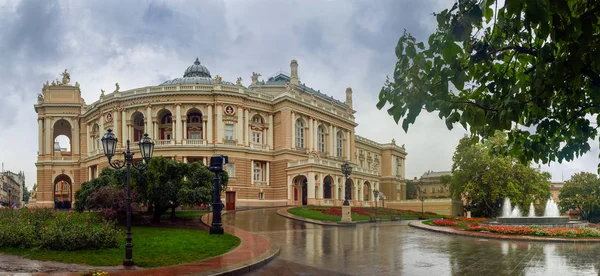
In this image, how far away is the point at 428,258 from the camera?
15.1 m

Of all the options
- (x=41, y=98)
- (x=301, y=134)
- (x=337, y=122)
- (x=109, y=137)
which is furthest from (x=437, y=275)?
(x=41, y=98)

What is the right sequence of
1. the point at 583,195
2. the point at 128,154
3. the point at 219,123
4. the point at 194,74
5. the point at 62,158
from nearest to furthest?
the point at 128,154, the point at 219,123, the point at 583,195, the point at 62,158, the point at 194,74

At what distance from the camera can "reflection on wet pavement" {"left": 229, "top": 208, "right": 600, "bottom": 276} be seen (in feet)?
41.4

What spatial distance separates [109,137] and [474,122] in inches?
407

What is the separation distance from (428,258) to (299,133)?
149 feet

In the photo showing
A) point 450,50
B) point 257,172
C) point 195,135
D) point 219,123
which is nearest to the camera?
point 450,50

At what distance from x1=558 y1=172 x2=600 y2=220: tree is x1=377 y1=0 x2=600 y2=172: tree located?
5578 centimetres

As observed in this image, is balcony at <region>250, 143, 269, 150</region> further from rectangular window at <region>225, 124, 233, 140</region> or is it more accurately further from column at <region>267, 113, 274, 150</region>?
rectangular window at <region>225, 124, 233, 140</region>

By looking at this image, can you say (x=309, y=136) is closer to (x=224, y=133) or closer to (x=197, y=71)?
(x=224, y=133)

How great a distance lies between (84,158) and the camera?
62406mm

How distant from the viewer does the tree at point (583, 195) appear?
55.1 meters

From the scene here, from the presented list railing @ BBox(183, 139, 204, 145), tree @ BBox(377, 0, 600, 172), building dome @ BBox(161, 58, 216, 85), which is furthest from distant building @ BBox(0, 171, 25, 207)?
tree @ BBox(377, 0, 600, 172)

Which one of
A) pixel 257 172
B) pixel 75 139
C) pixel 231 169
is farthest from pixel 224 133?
pixel 75 139

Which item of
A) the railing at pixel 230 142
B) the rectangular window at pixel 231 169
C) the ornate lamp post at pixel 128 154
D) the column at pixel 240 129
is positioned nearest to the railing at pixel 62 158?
the railing at pixel 230 142
